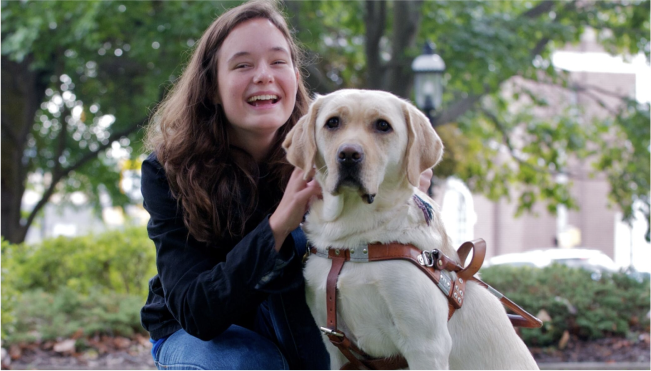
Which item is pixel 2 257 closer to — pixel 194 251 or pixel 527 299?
pixel 194 251

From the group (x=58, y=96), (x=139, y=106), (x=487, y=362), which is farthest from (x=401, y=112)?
(x=58, y=96)

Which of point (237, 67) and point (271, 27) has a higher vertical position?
point (271, 27)

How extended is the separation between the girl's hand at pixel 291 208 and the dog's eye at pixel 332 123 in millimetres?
210

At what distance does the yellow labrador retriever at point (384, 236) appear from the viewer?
2307mm

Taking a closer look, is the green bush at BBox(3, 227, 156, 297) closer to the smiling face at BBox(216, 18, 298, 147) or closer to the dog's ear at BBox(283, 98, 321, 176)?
the smiling face at BBox(216, 18, 298, 147)

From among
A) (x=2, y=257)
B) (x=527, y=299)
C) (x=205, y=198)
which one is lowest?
(x=527, y=299)

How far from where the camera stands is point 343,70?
11.5 meters

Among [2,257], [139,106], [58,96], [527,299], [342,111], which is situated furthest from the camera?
[58,96]

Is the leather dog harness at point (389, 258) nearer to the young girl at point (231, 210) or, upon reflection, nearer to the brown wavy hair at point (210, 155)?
the young girl at point (231, 210)

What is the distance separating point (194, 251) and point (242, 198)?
315 mm

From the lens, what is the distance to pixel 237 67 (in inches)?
111

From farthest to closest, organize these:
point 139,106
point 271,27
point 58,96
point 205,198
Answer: point 58,96 < point 139,106 < point 271,27 < point 205,198

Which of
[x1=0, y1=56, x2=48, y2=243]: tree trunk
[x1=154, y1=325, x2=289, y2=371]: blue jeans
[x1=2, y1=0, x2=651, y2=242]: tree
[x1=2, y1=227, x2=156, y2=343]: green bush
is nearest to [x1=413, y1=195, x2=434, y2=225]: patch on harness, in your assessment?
[x1=154, y1=325, x2=289, y2=371]: blue jeans

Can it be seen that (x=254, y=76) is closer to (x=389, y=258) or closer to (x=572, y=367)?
(x=389, y=258)
